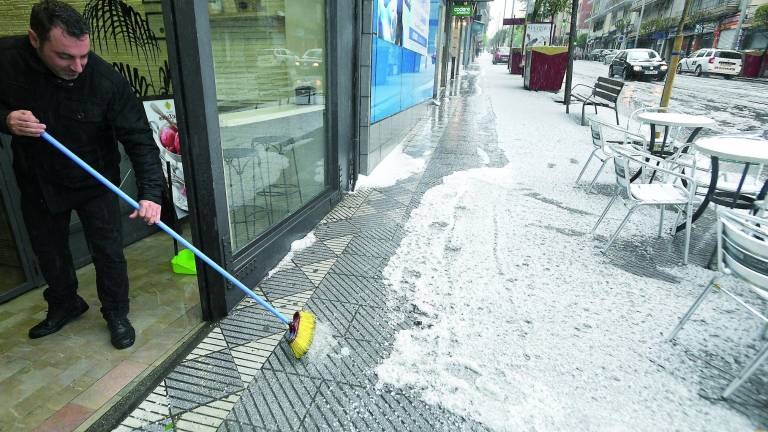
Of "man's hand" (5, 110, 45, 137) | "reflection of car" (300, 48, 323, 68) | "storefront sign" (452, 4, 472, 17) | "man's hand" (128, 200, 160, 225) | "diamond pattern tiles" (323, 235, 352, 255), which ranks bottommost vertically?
"diamond pattern tiles" (323, 235, 352, 255)

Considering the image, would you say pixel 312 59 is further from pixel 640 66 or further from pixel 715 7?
pixel 715 7

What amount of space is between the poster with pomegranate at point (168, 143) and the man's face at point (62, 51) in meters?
1.68

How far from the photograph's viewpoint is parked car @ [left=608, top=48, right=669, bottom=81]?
77.1ft

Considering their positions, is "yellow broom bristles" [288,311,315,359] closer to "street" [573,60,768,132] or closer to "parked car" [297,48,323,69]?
"parked car" [297,48,323,69]

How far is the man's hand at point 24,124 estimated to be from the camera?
1922mm

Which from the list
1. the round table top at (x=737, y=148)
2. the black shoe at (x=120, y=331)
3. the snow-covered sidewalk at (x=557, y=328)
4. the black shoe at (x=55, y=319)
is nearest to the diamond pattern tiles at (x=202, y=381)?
the black shoe at (x=120, y=331)

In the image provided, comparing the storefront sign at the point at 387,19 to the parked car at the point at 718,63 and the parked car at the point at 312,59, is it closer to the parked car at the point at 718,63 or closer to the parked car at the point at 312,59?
the parked car at the point at 312,59

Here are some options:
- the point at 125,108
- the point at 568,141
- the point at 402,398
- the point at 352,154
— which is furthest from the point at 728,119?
the point at 125,108

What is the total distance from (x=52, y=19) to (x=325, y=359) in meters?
2.07

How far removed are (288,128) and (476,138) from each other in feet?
18.6

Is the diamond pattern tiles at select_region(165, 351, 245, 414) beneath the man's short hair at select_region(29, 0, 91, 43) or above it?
beneath

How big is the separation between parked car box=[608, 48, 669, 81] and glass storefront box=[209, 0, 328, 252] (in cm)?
2511

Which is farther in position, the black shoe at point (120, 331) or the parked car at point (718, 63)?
the parked car at point (718, 63)

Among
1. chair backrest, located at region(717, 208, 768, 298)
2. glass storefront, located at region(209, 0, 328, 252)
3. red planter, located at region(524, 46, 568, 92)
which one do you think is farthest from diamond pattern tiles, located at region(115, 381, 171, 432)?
red planter, located at region(524, 46, 568, 92)
